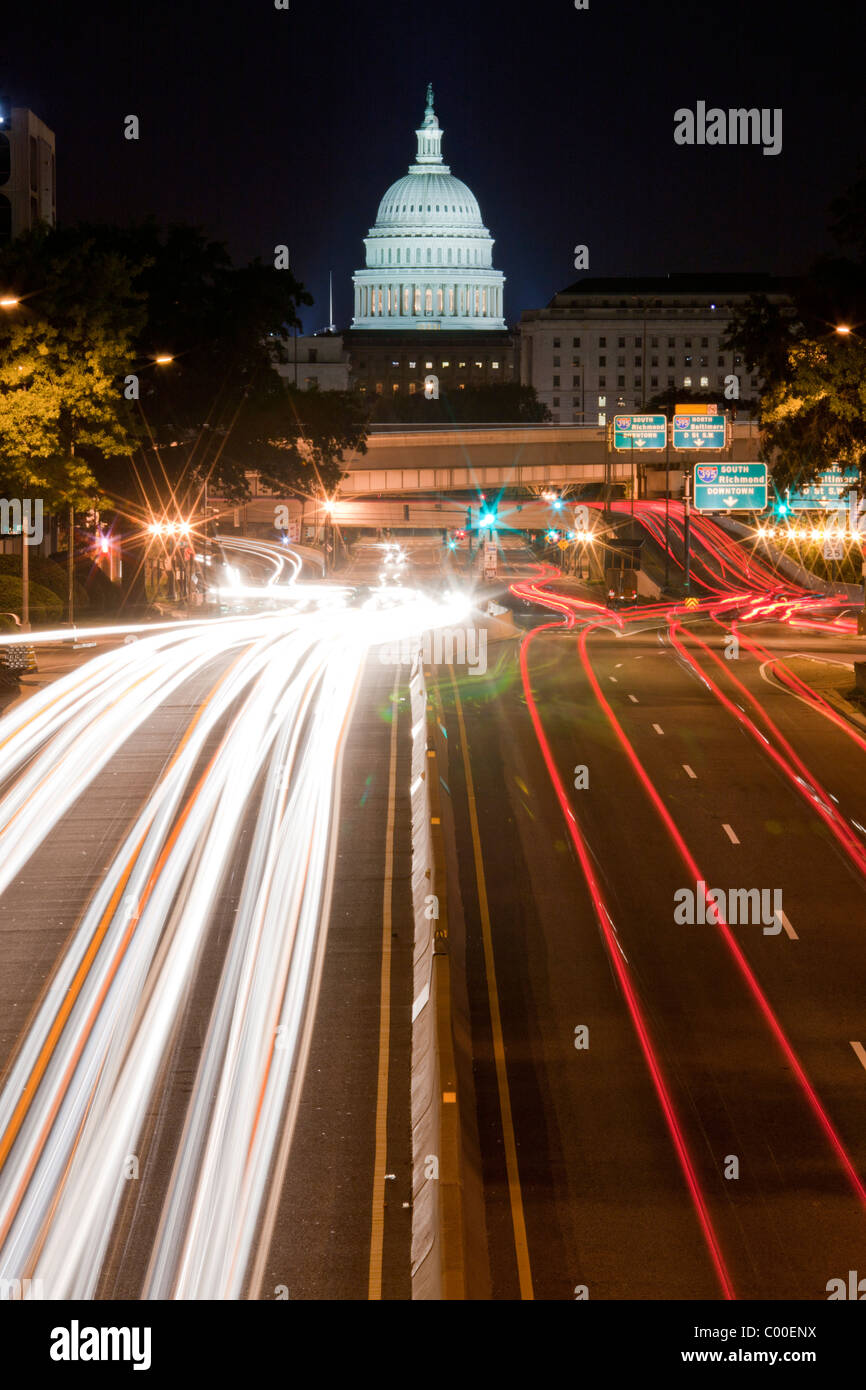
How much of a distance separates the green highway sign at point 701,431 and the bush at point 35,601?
3337cm

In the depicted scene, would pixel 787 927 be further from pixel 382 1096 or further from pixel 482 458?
pixel 482 458

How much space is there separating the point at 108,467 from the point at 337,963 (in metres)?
48.8

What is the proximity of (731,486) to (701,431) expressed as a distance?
4.02m

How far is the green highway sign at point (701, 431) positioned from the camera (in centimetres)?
→ 7900

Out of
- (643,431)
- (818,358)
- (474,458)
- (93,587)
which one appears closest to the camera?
(818,358)

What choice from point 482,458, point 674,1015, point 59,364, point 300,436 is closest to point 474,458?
point 482,458

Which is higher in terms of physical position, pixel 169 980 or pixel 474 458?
pixel 474 458

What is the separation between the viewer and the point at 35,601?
184 ft

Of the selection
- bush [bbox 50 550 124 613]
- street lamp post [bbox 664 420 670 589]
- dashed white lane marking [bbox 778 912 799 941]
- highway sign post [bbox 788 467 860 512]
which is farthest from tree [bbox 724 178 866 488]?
highway sign post [bbox 788 467 860 512]

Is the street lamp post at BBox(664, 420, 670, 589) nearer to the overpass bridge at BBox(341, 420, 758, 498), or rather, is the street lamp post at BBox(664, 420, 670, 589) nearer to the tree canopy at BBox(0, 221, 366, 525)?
the overpass bridge at BBox(341, 420, 758, 498)

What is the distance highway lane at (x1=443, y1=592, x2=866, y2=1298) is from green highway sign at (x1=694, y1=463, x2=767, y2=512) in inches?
1611

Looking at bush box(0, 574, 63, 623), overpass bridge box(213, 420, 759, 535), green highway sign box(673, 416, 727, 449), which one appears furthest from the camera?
overpass bridge box(213, 420, 759, 535)

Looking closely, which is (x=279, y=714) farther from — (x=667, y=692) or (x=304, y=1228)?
(x=304, y=1228)

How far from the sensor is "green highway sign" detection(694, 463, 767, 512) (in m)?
75.8
